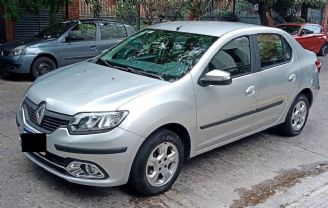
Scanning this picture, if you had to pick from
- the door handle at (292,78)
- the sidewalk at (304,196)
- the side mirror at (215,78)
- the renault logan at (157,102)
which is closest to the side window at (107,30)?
the renault logan at (157,102)

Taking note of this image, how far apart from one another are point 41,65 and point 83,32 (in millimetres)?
1304

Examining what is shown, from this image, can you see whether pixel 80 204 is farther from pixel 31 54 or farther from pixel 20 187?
pixel 31 54

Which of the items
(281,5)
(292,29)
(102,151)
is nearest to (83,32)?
(102,151)

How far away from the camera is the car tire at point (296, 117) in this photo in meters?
5.82

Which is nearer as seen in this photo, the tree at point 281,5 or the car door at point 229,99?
the car door at point 229,99

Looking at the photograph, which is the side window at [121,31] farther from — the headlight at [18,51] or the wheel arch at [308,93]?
the wheel arch at [308,93]

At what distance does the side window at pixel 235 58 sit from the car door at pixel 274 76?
0.73 ft

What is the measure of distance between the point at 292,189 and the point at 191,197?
3.68 feet

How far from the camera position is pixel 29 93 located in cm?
416

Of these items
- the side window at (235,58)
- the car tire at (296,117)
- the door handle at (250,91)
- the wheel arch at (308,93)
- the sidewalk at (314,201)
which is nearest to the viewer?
the sidewalk at (314,201)

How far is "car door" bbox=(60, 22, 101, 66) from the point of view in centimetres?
951

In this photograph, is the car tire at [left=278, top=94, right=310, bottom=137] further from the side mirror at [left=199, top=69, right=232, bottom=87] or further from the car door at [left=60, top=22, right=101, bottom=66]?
the car door at [left=60, top=22, right=101, bottom=66]

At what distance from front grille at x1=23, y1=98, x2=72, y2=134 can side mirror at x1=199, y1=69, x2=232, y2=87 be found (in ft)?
4.72

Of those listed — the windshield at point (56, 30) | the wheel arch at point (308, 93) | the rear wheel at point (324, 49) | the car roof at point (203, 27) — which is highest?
the car roof at point (203, 27)
